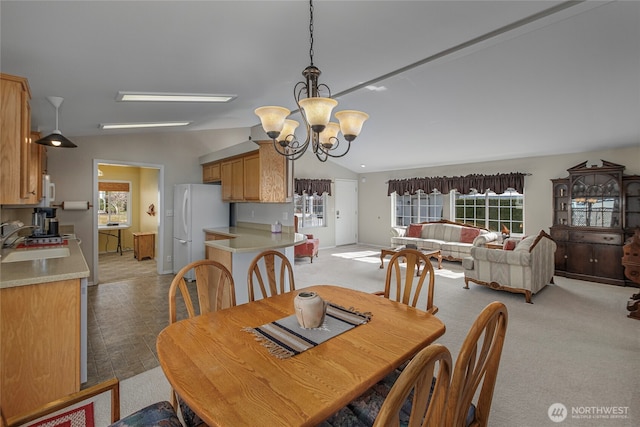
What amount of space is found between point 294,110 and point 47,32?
10.3ft

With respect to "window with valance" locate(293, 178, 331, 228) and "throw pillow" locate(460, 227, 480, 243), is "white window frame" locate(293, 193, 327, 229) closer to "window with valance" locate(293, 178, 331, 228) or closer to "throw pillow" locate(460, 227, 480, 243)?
"window with valance" locate(293, 178, 331, 228)

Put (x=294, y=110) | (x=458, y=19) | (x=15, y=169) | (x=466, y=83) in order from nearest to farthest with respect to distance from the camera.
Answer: (x=15, y=169) → (x=458, y=19) → (x=466, y=83) → (x=294, y=110)

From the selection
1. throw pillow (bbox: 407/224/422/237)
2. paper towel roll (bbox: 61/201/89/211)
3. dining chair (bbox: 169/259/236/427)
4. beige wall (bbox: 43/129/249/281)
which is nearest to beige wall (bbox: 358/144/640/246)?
throw pillow (bbox: 407/224/422/237)

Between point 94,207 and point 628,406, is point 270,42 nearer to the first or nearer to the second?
→ point 628,406

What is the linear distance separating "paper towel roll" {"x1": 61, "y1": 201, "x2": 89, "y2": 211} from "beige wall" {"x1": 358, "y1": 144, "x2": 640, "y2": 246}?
6765 millimetres

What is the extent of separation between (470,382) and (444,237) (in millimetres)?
6386

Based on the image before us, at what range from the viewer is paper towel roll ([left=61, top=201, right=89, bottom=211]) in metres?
4.47

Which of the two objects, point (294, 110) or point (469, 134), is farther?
point (469, 134)

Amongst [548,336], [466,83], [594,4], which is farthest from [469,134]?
[548,336]

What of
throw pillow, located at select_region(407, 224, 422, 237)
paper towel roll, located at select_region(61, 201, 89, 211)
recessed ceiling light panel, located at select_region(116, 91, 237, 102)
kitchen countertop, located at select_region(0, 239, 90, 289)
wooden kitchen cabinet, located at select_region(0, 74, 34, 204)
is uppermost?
recessed ceiling light panel, located at select_region(116, 91, 237, 102)

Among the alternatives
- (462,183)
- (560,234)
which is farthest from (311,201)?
(560,234)

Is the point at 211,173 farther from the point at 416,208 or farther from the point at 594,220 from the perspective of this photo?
the point at 594,220

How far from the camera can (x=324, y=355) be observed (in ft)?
3.96

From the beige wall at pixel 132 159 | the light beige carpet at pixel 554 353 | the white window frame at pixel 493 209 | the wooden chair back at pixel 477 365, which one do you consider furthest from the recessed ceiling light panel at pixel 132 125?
the white window frame at pixel 493 209
